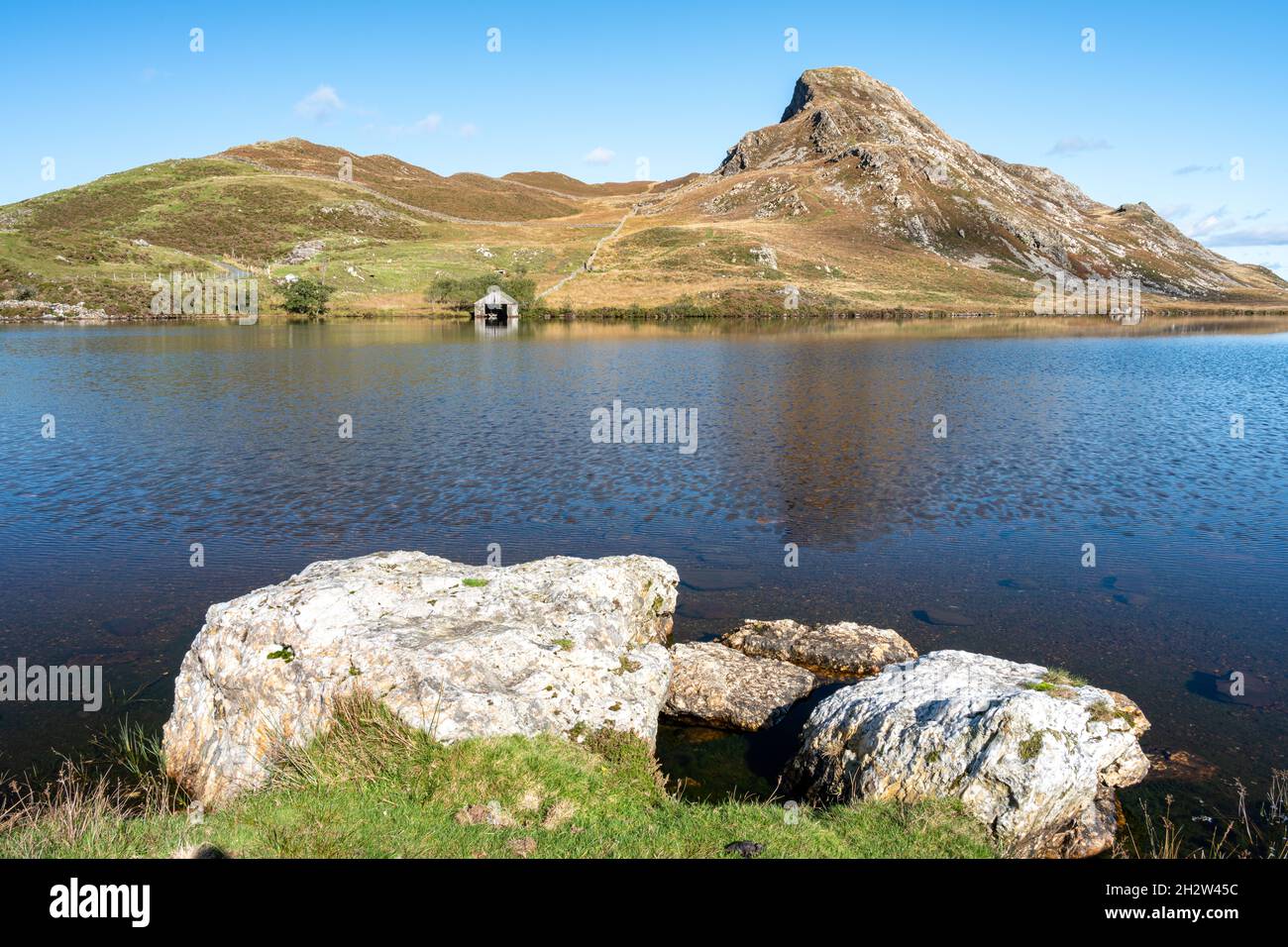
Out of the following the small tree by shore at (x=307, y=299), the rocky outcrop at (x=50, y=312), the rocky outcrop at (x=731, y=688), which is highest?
the small tree by shore at (x=307, y=299)

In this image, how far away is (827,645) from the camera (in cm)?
1739

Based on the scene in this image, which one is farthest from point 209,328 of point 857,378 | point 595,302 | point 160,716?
point 160,716

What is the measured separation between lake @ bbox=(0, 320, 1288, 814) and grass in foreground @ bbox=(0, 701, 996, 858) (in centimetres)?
279

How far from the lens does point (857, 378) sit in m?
60.5

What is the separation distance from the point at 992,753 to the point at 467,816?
722cm

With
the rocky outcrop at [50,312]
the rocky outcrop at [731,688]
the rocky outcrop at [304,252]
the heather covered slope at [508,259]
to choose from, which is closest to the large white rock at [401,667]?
the rocky outcrop at [731,688]

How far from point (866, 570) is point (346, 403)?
36595 millimetres

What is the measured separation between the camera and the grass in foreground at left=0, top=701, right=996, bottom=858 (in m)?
9.12

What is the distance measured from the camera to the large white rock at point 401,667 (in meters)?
12.0

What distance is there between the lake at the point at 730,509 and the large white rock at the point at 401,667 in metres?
2.40

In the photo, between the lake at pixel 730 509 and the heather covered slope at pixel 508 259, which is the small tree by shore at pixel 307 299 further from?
the lake at pixel 730 509

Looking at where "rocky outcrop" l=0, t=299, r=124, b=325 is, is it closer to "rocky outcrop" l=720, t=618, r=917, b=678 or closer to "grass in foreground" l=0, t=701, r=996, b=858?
"rocky outcrop" l=720, t=618, r=917, b=678

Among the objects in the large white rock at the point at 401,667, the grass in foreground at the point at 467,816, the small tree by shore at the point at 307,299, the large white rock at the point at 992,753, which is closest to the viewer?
the grass in foreground at the point at 467,816
